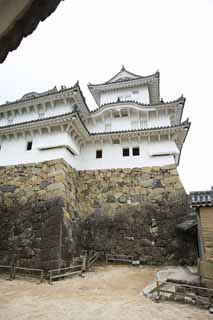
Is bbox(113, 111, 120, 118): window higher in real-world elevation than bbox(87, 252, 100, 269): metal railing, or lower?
higher

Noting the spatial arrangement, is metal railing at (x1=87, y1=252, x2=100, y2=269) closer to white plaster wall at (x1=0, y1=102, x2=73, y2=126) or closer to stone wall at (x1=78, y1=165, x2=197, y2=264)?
stone wall at (x1=78, y1=165, x2=197, y2=264)

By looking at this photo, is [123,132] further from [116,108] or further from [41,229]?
[41,229]

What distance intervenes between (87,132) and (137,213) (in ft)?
20.6

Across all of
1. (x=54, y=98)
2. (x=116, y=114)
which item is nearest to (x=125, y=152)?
(x=116, y=114)

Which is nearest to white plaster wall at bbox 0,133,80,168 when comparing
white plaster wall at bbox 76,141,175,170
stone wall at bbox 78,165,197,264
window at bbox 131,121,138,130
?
white plaster wall at bbox 76,141,175,170

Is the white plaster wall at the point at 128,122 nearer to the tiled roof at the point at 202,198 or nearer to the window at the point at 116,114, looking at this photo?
the window at the point at 116,114

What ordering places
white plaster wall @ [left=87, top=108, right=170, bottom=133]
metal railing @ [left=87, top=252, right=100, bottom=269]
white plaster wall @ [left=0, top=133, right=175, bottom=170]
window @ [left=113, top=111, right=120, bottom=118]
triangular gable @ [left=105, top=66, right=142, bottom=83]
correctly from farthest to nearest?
A: triangular gable @ [left=105, top=66, right=142, bottom=83] < window @ [left=113, top=111, right=120, bottom=118] < white plaster wall @ [left=87, top=108, right=170, bottom=133] < white plaster wall @ [left=0, top=133, right=175, bottom=170] < metal railing @ [left=87, top=252, right=100, bottom=269]

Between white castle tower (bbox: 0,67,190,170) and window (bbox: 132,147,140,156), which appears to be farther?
window (bbox: 132,147,140,156)

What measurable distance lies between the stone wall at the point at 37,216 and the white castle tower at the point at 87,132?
0.98 metres

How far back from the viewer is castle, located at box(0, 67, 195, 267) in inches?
400

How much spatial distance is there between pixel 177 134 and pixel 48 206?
9394mm

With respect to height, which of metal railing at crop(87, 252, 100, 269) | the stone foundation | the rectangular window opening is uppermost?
the rectangular window opening

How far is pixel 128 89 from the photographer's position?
1802cm

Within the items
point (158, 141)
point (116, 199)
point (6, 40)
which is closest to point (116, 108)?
point (158, 141)
